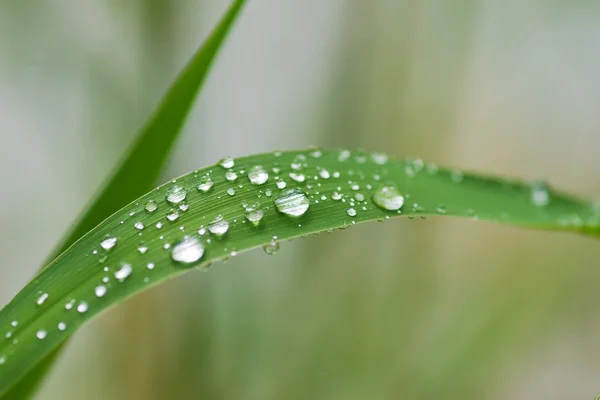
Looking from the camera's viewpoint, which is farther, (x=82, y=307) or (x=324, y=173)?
(x=324, y=173)

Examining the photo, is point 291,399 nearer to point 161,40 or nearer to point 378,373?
point 378,373

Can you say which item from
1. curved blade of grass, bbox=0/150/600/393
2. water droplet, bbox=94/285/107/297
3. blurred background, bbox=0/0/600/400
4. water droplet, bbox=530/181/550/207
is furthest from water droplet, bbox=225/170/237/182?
blurred background, bbox=0/0/600/400

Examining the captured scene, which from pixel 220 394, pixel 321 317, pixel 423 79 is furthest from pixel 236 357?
pixel 423 79

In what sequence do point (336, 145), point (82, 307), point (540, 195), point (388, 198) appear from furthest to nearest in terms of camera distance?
point (336, 145), point (540, 195), point (388, 198), point (82, 307)

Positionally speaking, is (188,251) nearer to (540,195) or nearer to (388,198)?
(388,198)

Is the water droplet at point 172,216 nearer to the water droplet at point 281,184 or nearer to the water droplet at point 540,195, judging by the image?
the water droplet at point 281,184

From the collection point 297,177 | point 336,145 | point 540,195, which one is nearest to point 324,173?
point 297,177

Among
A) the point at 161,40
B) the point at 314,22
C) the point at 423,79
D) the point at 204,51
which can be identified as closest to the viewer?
the point at 204,51
